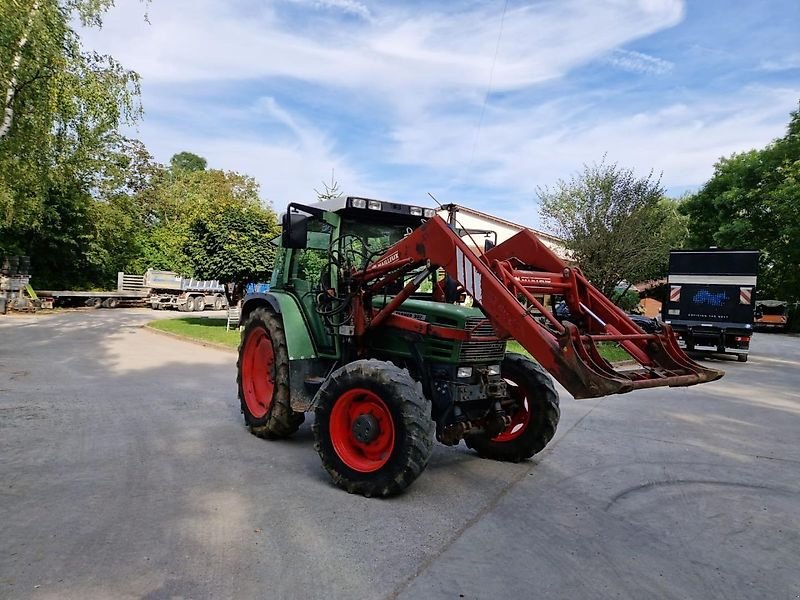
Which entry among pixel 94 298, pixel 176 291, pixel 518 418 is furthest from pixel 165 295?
pixel 518 418

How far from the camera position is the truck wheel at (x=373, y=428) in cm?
445

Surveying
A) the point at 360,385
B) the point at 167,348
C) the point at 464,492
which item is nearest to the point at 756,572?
the point at 464,492

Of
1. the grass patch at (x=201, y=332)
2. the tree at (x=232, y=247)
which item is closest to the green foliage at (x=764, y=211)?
the tree at (x=232, y=247)

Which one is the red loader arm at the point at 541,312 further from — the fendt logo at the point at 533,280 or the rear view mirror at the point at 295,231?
the rear view mirror at the point at 295,231

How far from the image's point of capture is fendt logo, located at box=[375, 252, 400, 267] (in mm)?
5123

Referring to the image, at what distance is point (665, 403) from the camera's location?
→ 9.92 metres

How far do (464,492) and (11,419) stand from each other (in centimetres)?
559

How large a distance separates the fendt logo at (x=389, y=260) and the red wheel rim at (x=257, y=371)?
2.15 metres

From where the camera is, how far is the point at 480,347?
17.1ft

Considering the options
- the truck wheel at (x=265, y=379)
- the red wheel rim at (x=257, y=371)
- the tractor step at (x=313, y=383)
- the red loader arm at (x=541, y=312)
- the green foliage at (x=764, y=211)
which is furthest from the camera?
the green foliage at (x=764, y=211)

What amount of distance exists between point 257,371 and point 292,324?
1.26 metres

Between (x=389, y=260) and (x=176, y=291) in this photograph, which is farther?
(x=176, y=291)

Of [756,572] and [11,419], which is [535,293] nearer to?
[756,572]

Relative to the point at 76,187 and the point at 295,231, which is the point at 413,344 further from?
the point at 76,187
